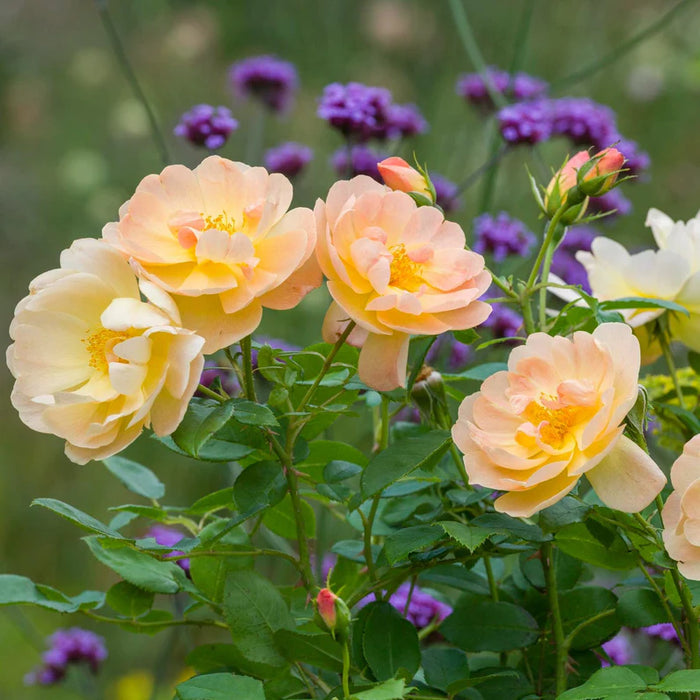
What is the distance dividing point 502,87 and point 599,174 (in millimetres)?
656

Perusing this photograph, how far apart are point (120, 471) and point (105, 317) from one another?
0.59ft

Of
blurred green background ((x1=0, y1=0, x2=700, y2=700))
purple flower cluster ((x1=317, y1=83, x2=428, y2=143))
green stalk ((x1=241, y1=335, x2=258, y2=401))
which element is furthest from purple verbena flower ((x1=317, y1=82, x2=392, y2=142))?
blurred green background ((x1=0, y1=0, x2=700, y2=700))

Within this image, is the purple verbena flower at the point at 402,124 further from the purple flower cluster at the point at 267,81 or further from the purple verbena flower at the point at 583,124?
the purple flower cluster at the point at 267,81

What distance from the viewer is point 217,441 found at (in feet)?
1.39

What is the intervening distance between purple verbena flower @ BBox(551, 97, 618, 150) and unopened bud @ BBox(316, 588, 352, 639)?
0.69m

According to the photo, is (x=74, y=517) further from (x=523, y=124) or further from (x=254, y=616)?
(x=523, y=124)

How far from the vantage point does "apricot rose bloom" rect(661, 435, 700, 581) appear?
36cm

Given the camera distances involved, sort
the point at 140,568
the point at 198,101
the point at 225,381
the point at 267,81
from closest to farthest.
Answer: the point at 140,568, the point at 225,381, the point at 267,81, the point at 198,101

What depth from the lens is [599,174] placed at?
1.38ft

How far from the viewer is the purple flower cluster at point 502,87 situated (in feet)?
3.33

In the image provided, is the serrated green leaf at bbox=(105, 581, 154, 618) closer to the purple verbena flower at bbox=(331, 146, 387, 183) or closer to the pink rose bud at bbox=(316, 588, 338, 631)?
the pink rose bud at bbox=(316, 588, 338, 631)

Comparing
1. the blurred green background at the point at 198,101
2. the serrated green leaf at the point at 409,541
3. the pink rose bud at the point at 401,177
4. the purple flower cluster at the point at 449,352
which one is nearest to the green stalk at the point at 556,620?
the serrated green leaf at the point at 409,541

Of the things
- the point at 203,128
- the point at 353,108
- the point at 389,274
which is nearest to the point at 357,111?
the point at 353,108

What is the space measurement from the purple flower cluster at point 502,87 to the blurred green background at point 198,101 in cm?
40
